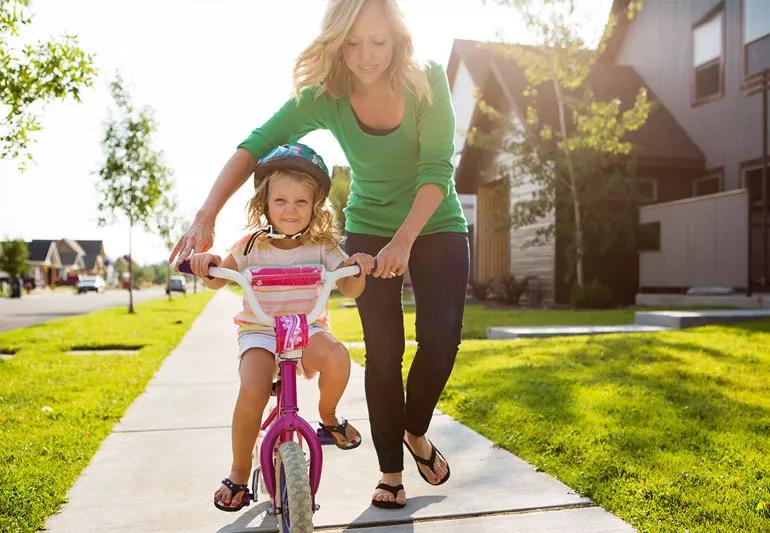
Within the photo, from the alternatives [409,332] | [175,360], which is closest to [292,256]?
[175,360]

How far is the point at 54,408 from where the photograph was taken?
5848 mm

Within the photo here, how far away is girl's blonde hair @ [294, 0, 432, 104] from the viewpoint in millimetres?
2967

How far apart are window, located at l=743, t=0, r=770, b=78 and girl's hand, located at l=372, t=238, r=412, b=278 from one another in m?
15.8

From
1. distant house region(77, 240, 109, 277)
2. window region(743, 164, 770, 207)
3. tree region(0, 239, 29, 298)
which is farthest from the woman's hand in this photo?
distant house region(77, 240, 109, 277)

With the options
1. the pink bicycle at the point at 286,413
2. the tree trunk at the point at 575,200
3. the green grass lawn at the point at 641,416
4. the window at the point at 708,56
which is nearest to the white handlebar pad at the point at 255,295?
the pink bicycle at the point at 286,413

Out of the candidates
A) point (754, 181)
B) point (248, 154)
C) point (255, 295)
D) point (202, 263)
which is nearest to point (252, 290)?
point (255, 295)

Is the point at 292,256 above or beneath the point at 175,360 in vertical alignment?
above

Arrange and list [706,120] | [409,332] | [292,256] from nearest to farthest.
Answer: [292,256]
[409,332]
[706,120]

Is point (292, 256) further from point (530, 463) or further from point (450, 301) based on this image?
point (530, 463)

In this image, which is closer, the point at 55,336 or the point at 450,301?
the point at 450,301

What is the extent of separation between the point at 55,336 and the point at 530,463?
10.6 metres

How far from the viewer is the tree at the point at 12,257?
75062mm

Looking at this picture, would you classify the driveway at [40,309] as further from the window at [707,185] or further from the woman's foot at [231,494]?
the window at [707,185]

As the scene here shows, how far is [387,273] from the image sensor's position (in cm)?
277
